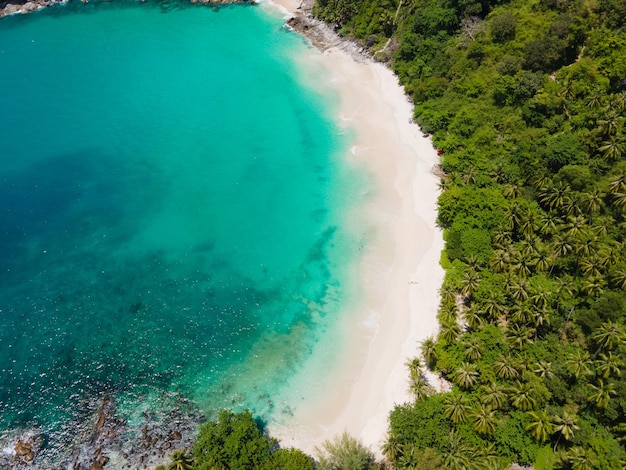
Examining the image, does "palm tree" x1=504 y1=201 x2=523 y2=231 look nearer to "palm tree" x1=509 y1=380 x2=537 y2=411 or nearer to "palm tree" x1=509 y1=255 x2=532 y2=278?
"palm tree" x1=509 y1=255 x2=532 y2=278

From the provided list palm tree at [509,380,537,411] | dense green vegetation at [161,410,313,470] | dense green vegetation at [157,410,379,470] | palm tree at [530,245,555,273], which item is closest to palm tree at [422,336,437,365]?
palm tree at [509,380,537,411]

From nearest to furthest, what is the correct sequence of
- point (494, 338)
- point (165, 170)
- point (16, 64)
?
point (494, 338) < point (165, 170) < point (16, 64)

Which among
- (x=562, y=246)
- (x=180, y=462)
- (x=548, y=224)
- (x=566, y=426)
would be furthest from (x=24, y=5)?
(x=566, y=426)

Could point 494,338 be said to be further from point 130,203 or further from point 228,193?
point 130,203

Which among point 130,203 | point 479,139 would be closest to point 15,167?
point 130,203

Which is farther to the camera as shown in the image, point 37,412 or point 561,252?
point 561,252

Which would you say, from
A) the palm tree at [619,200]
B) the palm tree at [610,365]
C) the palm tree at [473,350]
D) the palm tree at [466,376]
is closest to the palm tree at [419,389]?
the palm tree at [466,376]

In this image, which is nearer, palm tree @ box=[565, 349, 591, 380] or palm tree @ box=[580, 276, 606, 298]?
palm tree @ box=[565, 349, 591, 380]
